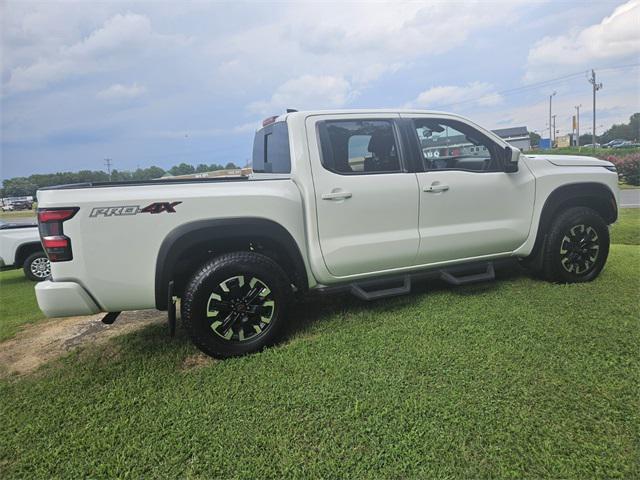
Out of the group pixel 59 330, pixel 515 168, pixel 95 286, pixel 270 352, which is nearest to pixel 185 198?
pixel 95 286

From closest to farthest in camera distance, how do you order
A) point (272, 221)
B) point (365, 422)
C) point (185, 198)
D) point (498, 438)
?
point (498, 438), point (365, 422), point (185, 198), point (272, 221)

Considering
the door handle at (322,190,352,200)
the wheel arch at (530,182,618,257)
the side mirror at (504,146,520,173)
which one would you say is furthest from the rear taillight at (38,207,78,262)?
the wheel arch at (530,182,618,257)

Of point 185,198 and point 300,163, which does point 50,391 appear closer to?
point 185,198

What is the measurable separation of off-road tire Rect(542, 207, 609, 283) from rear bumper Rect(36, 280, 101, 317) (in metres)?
4.10

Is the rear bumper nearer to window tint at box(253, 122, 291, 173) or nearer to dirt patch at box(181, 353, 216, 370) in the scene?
dirt patch at box(181, 353, 216, 370)

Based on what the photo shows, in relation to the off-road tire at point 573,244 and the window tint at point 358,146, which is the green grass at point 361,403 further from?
the window tint at point 358,146

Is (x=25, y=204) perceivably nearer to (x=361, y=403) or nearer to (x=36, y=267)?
(x=36, y=267)

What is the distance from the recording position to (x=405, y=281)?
3658 mm

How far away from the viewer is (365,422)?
2258 millimetres

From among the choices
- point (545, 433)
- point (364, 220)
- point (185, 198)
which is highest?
point (185, 198)

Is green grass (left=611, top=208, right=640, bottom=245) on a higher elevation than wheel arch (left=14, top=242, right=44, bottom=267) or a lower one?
lower

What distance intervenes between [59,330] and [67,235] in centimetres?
184

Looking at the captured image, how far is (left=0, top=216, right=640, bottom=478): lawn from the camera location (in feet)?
6.57

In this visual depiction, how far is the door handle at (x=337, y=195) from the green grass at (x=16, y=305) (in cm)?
338
